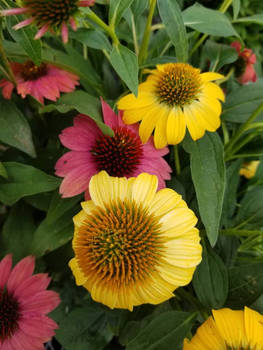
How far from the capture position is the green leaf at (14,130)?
561 mm

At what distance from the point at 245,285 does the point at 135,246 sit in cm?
22

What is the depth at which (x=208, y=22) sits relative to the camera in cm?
59

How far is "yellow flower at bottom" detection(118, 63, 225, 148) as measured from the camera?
52 centimetres

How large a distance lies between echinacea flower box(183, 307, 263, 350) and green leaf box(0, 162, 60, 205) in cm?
31

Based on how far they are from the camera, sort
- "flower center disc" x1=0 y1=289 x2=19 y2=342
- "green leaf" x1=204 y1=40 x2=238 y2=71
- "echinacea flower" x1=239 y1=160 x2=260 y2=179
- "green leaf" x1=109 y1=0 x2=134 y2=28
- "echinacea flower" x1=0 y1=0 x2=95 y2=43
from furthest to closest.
Result: "echinacea flower" x1=239 y1=160 x2=260 y2=179, "green leaf" x1=204 y1=40 x2=238 y2=71, "flower center disc" x1=0 y1=289 x2=19 y2=342, "green leaf" x1=109 y1=0 x2=134 y2=28, "echinacea flower" x1=0 y1=0 x2=95 y2=43

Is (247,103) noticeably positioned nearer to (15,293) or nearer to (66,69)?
(66,69)

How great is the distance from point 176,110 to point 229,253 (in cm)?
31

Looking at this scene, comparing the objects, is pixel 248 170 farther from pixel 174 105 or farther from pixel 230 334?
pixel 230 334

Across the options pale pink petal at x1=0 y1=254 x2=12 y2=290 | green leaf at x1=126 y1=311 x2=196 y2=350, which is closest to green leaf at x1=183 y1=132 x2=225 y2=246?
green leaf at x1=126 y1=311 x2=196 y2=350

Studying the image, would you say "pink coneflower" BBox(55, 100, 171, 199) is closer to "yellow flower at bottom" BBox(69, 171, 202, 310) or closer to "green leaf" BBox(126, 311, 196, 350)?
"yellow flower at bottom" BBox(69, 171, 202, 310)

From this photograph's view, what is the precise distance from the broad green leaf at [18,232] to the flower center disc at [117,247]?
257mm

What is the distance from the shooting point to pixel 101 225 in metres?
0.44

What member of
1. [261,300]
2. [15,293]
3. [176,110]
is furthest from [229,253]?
[15,293]

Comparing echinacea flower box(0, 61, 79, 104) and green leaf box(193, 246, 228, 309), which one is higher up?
echinacea flower box(0, 61, 79, 104)
